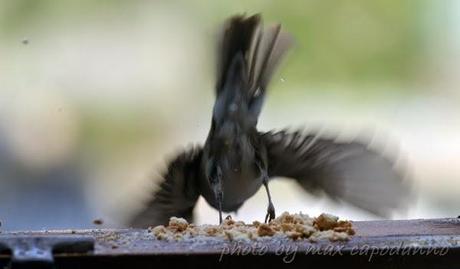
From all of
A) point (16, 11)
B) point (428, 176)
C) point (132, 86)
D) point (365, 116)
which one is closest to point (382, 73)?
point (365, 116)

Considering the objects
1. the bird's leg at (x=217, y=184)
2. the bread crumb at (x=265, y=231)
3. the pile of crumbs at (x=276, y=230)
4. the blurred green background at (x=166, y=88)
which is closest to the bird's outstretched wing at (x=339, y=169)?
the bird's leg at (x=217, y=184)

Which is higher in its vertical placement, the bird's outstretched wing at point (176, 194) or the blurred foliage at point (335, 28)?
the blurred foliage at point (335, 28)

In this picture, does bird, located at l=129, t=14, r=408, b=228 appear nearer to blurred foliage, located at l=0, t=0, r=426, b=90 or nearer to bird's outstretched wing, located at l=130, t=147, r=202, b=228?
bird's outstretched wing, located at l=130, t=147, r=202, b=228

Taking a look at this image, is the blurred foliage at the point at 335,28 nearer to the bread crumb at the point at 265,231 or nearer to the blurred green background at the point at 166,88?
the blurred green background at the point at 166,88

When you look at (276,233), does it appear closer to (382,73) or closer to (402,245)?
(402,245)

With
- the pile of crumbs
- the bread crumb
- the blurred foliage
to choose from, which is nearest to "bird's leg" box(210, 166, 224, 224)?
the pile of crumbs

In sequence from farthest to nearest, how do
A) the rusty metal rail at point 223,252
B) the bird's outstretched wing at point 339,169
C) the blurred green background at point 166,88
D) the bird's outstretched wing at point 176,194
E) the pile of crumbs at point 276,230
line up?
the blurred green background at point 166,88, the bird's outstretched wing at point 176,194, the bird's outstretched wing at point 339,169, the pile of crumbs at point 276,230, the rusty metal rail at point 223,252

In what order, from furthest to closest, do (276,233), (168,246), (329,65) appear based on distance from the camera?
1. (329,65)
2. (276,233)
3. (168,246)
